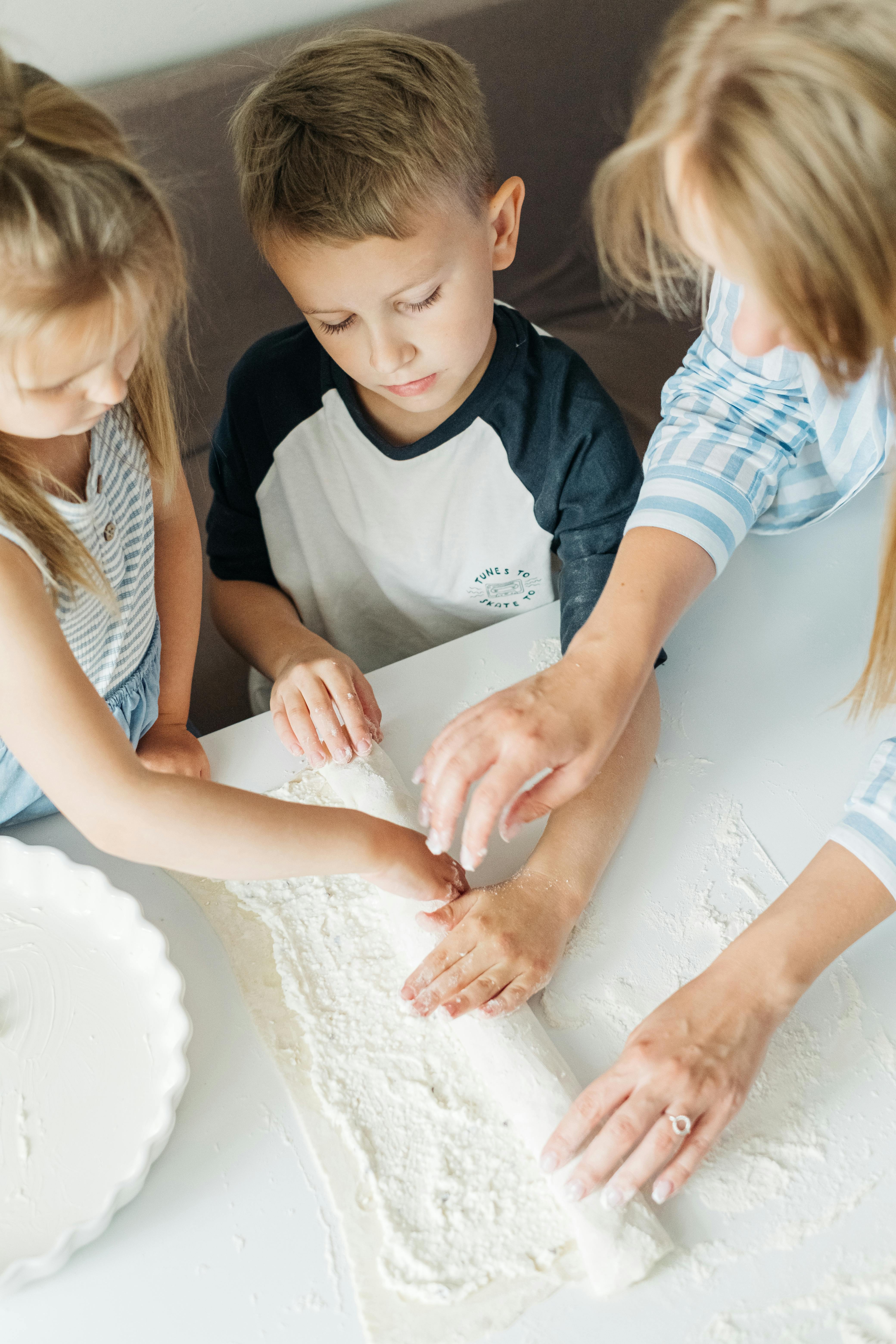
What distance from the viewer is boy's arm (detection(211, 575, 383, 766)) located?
0.83 m

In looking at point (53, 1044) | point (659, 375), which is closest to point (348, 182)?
point (53, 1044)

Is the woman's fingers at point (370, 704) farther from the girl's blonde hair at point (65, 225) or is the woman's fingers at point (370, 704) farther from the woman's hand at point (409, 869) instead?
the girl's blonde hair at point (65, 225)

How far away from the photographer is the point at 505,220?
38.3 inches

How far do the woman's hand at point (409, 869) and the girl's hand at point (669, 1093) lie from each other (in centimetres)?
17

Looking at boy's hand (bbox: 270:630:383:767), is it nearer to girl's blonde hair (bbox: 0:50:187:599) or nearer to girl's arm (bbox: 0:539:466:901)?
girl's arm (bbox: 0:539:466:901)

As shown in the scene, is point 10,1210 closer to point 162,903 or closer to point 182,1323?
point 182,1323

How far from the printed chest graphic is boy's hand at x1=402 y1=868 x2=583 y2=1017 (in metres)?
0.54

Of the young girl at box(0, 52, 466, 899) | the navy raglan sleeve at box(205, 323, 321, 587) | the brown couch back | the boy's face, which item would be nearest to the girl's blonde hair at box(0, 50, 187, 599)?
the young girl at box(0, 52, 466, 899)

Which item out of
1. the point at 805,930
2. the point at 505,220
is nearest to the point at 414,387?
the point at 505,220

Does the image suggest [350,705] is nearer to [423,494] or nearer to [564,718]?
[564,718]

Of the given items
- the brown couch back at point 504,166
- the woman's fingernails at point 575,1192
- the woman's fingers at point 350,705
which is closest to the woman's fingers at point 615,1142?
the woman's fingernails at point 575,1192

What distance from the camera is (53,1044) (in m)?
0.65

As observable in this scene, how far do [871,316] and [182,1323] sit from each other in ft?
2.22

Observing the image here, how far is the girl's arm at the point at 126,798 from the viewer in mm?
636
